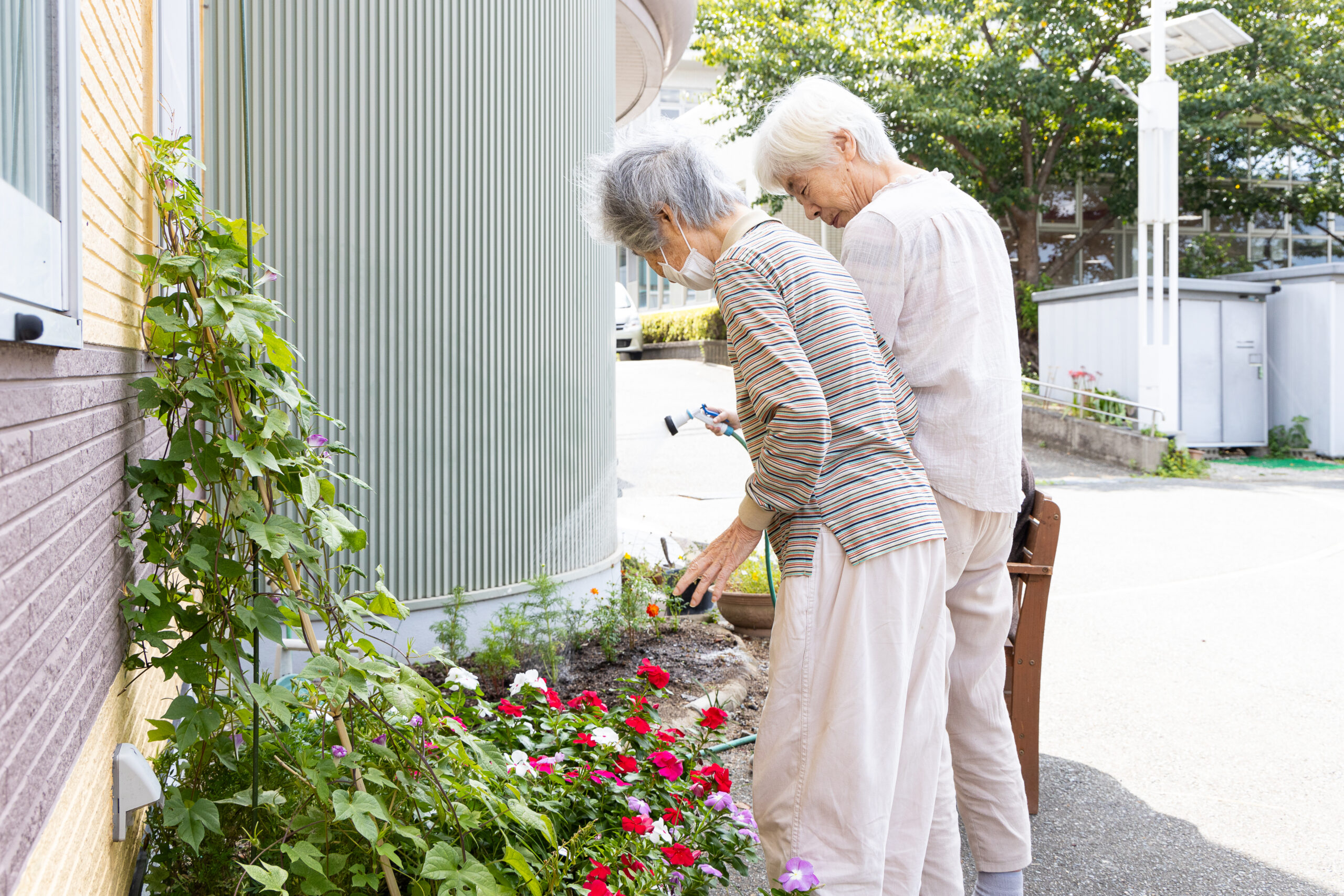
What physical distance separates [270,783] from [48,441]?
1.10 m

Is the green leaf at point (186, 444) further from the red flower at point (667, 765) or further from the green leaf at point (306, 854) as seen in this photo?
the red flower at point (667, 765)

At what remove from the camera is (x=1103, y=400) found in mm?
15555

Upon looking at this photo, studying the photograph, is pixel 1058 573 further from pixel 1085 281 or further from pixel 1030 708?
pixel 1085 281

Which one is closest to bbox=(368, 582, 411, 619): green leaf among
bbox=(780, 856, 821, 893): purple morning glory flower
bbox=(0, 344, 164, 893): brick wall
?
bbox=(0, 344, 164, 893): brick wall

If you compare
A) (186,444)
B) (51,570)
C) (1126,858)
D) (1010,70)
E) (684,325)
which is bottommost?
(1126,858)

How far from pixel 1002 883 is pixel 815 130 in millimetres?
1887

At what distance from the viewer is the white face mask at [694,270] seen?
226 cm

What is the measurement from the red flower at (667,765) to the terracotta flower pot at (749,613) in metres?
2.90

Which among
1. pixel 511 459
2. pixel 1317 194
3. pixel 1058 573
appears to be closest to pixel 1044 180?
pixel 1317 194

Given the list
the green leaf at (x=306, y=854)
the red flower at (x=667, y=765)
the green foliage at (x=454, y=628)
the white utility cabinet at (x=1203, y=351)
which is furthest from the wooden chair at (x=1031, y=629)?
the white utility cabinet at (x=1203, y=351)

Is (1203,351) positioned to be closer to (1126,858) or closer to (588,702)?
(1126,858)

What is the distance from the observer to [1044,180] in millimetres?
21891

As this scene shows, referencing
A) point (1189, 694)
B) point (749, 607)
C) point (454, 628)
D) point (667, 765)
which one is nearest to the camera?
point (667, 765)

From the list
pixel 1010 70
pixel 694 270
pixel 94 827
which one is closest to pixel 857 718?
pixel 694 270
